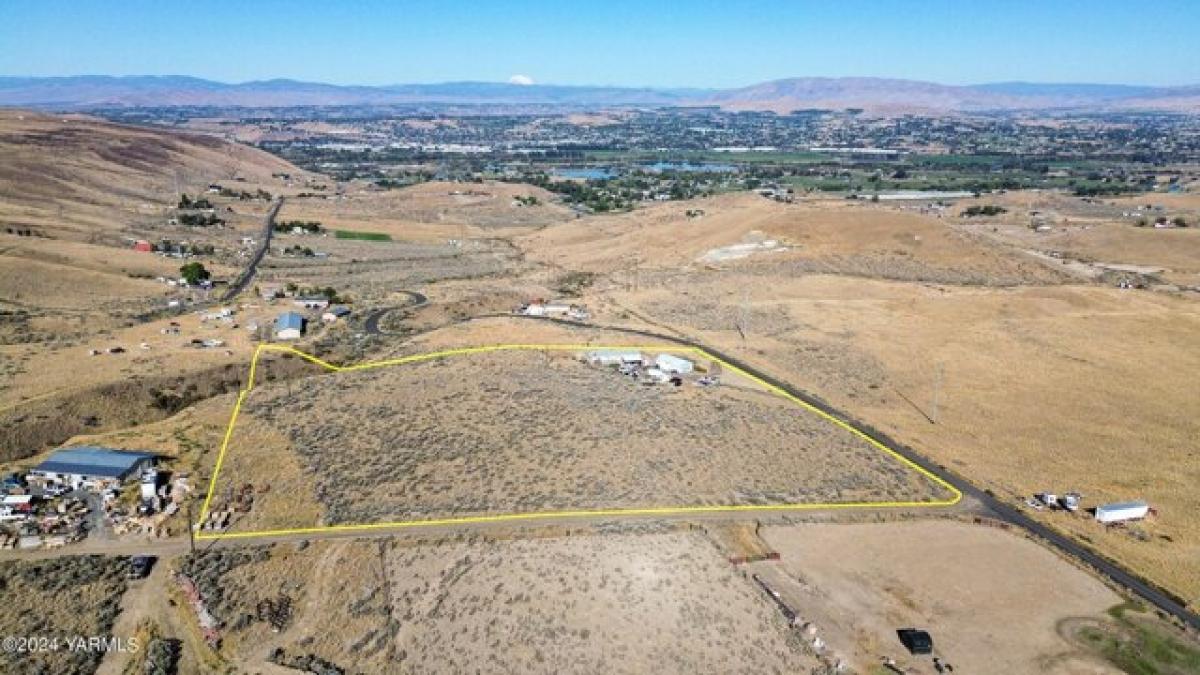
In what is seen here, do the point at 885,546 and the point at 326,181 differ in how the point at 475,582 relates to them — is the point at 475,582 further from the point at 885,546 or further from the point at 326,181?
the point at 326,181

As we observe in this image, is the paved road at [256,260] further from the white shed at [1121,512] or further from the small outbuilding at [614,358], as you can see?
the white shed at [1121,512]

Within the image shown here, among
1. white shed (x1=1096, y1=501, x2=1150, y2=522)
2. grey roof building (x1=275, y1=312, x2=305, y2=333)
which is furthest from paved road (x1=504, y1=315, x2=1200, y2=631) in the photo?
grey roof building (x1=275, y1=312, x2=305, y2=333)

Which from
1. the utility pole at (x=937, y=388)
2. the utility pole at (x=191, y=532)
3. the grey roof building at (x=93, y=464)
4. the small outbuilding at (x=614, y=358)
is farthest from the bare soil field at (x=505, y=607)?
the utility pole at (x=937, y=388)

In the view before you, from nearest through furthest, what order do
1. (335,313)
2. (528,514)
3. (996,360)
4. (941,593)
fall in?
(941,593) → (528,514) → (996,360) → (335,313)

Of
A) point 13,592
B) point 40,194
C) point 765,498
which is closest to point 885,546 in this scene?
point 765,498

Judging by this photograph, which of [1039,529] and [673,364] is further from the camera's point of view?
[673,364]

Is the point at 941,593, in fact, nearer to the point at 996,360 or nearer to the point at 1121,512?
the point at 1121,512

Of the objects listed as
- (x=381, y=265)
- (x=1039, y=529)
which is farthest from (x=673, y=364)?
(x=381, y=265)
